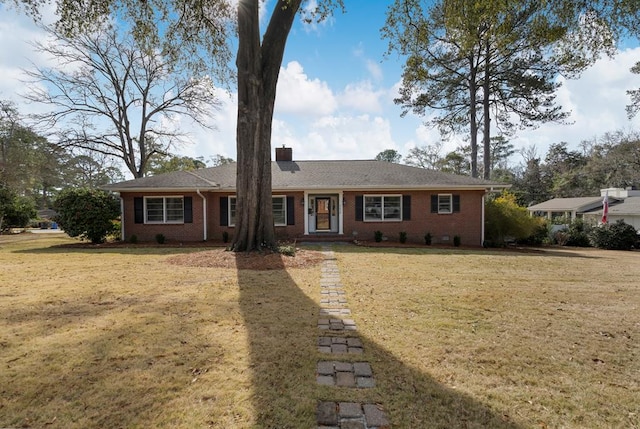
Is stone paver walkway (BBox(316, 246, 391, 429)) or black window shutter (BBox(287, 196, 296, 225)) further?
black window shutter (BBox(287, 196, 296, 225))

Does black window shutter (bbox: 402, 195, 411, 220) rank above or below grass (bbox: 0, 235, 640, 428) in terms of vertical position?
above

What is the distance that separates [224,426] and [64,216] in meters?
14.4

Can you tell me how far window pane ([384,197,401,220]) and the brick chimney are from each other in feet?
21.3

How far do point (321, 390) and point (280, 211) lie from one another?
12026 mm

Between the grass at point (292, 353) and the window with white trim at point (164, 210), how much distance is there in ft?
26.4

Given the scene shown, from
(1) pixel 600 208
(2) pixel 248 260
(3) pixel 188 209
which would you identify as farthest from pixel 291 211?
(1) pixel 600 208

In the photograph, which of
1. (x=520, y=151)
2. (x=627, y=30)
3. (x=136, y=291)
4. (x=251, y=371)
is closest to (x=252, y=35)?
(x=136, y=291)

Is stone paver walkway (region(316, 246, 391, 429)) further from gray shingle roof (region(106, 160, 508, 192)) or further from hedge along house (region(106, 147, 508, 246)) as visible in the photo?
gray shingle roof (region(106, 160, 508, 192))

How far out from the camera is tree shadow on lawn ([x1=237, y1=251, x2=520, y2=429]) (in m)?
2.10

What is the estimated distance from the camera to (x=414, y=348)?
10.4 ft

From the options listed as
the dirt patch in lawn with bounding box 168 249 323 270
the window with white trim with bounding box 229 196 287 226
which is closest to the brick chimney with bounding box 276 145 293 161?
the window with white trim with bounding box 229 196 287 226

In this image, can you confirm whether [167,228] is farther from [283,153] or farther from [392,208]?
[392,208]

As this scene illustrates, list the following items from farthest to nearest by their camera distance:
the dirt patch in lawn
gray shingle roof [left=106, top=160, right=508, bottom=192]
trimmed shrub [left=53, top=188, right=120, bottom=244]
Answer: gray shingle roof [left=106, top=160, right=508, bottom=192], trimmed shrub [left=53, top=188, right=120, bottom=244], the dirt patch in lawn

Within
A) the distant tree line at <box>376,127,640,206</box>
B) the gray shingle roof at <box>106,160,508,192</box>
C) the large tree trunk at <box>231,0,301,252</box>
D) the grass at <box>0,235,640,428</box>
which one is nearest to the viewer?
the grass at <box>0,235,640,428</box>
